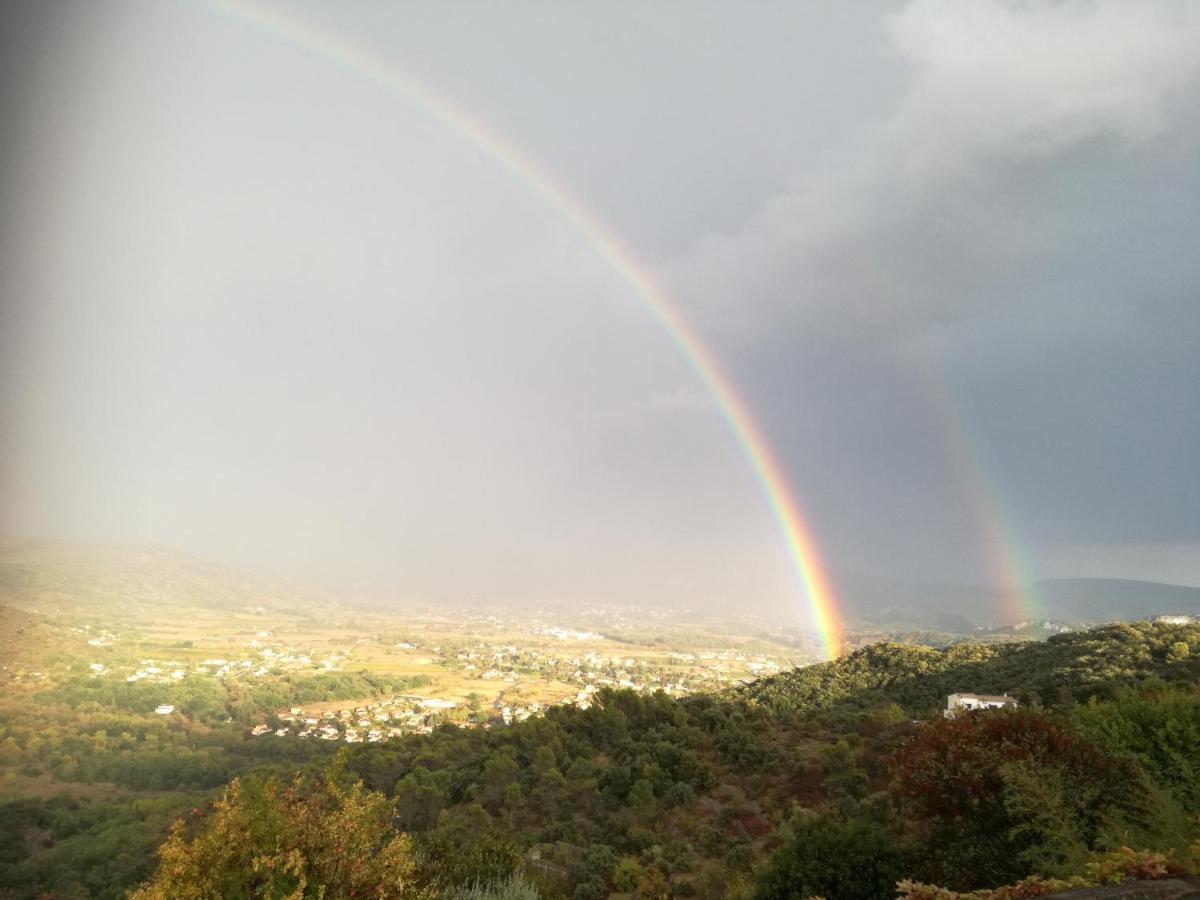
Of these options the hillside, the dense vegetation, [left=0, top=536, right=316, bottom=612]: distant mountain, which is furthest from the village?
[left=0, top=536, right=316, bottom=612]: distant mountain

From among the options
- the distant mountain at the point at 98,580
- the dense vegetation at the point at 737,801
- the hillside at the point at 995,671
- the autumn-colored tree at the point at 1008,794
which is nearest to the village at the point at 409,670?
the dense vegetation at the point at 737,801

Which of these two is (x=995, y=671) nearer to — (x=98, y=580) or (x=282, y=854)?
(x=282, y=854)

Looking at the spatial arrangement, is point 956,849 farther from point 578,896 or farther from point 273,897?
point 273,897

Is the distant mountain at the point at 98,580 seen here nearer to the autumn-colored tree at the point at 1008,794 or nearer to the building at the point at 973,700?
the building at the point at 973,700

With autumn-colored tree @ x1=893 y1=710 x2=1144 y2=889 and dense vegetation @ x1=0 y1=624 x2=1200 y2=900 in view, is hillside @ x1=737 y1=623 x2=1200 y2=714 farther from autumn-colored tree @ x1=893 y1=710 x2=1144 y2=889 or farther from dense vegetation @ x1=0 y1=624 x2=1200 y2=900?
autumn-colored tree @ x1=893 y1=710 x2=1144 y2=889

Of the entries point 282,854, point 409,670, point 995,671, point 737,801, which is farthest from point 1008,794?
point 409,670

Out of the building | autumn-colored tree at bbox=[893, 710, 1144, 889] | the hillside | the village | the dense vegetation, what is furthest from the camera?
the village
